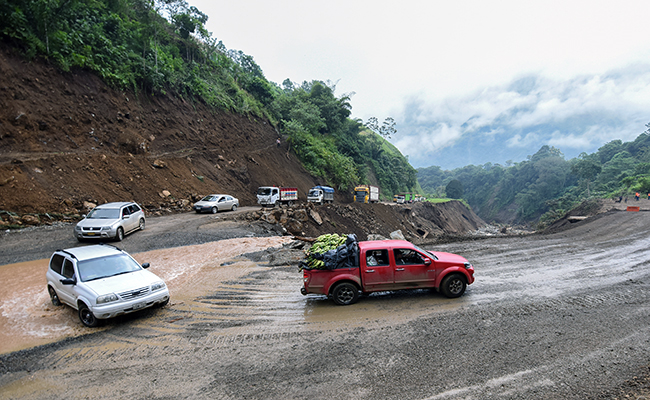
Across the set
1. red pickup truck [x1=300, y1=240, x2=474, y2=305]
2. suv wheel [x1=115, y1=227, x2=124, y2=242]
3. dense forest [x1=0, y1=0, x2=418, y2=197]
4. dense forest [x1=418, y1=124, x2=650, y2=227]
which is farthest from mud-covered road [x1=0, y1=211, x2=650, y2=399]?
dense forest [x1=418, y1=124, x2=650, y2=227]

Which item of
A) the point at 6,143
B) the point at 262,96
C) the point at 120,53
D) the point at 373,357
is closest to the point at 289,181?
the point at 262,96

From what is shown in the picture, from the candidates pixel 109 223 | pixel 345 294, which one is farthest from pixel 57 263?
pixel 345 294

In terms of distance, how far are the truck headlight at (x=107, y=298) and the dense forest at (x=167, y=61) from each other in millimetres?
21418

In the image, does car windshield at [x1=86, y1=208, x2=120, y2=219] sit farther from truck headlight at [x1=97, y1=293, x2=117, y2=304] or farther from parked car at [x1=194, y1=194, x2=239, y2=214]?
truck headlight at [x1=97, y1=293, x2=117, y2=304]

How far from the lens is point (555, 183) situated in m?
81.9

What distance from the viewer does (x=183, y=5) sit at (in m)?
42.1

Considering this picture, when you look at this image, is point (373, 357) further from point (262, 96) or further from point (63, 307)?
point (262, 96)

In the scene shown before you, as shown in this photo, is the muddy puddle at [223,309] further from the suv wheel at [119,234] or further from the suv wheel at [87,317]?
the suv wheel at [119,234]

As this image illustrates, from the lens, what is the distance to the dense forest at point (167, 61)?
19.0 meters

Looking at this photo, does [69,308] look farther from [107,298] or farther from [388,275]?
Result: [388,275]

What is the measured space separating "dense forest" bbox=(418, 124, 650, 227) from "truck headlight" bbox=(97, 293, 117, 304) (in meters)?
48.4

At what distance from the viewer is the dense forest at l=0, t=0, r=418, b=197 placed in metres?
19.0

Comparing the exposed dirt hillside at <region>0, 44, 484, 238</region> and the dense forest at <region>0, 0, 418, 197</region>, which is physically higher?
the dense forest at <region>0, 0, 418, 197</region>

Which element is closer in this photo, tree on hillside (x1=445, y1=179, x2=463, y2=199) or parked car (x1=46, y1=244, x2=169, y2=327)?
parked car (x1=46, y1=244, x2=169, y2=327)
